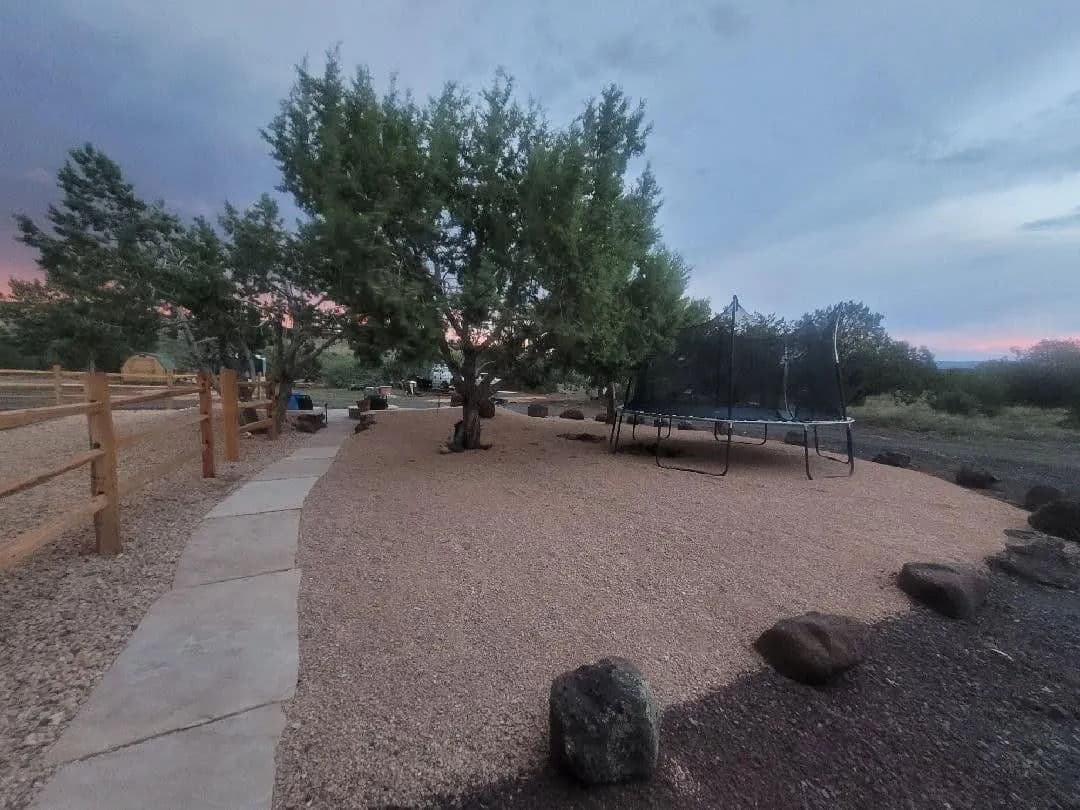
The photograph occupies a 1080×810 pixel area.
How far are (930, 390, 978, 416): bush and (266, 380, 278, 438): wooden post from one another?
67.8 feet

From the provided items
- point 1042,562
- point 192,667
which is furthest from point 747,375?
point 192,667

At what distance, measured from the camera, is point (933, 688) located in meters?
2.27

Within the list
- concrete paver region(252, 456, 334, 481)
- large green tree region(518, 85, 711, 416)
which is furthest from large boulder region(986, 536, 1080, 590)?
concrete paver region(252, 456, 334, 481)

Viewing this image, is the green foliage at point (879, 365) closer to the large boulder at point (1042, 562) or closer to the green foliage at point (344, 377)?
the large boulder at point (1042, 562)

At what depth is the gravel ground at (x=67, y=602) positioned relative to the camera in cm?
177

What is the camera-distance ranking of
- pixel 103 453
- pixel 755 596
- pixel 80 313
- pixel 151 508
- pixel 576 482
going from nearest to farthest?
pixel 755 596 → pixel 103 453 → pixel 151 508 → pixel 576 482 → pixel 80 313

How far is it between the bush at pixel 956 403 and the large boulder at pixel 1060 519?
15.1 m

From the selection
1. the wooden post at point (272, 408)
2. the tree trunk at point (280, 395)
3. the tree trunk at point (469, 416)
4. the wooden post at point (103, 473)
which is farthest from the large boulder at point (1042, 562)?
the tree trunk at point (280, 395)

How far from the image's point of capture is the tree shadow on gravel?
1667 millimetres

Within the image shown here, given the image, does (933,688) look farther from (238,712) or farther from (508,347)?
(508,347)

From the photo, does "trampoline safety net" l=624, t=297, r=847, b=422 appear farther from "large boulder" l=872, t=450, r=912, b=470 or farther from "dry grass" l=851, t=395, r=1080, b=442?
"dry grass" l=851, t=395, r=1080, b=442

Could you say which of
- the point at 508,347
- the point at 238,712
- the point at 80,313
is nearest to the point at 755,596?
the point at 238,712

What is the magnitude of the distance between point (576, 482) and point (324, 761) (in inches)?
159

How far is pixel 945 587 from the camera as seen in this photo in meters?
2.91
